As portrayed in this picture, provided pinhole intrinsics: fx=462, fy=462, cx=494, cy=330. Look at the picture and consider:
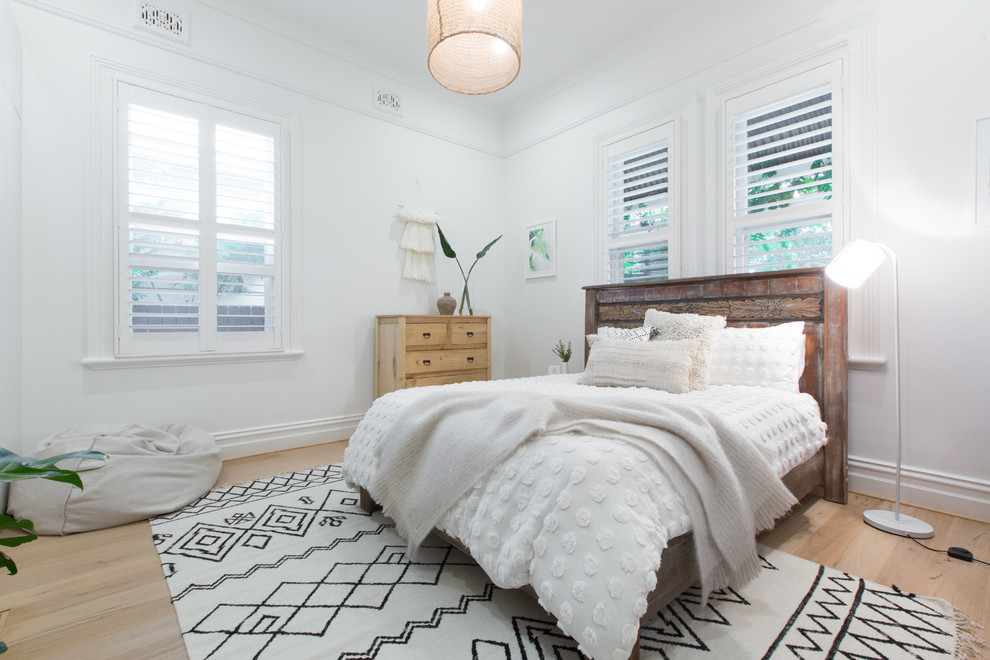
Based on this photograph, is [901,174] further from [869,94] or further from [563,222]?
[563,222]

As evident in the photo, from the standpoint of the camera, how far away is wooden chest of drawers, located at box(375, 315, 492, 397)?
3572 mm

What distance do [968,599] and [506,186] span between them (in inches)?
171

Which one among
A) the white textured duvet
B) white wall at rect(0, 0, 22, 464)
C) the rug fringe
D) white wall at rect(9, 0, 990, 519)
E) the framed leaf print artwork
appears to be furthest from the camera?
the framed leaf print artwork

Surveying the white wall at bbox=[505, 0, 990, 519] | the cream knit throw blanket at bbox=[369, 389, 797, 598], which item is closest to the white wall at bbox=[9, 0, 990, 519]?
the white wall at bbox=[505, 0, 990, 519]

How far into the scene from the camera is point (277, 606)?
59.4 inches

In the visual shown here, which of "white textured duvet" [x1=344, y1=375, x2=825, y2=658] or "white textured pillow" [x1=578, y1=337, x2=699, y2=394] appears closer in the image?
"white textured duvet" [x1=344, y1=375, x2=825, y2=658]

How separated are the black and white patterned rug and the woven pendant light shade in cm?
219

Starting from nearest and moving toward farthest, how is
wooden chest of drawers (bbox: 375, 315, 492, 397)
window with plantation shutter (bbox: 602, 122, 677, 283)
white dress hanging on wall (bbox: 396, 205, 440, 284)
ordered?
1. window with plantation shutter (bbox: 602, 122, 677, 283)
2. wooden chest of drawers (bbox: 375, 315, 492, 397)
3. white dress hanging on wall (bbox: 396, 205, 440, 284)

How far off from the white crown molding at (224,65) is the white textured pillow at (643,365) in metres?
2.76

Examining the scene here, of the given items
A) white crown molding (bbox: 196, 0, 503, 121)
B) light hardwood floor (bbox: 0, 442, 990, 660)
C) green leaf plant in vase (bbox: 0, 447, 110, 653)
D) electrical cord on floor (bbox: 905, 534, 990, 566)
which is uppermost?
white crown molding (bbox: 196, 0, 503, 121)

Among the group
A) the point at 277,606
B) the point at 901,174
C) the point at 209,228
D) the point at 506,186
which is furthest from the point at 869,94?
the point at 209,228

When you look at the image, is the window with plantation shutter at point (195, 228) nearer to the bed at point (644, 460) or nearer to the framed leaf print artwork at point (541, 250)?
the bed at point (644, 460)

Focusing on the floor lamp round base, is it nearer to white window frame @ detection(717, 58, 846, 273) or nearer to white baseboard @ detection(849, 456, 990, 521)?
white baseboard @ detection(849, 456, 990, 521)

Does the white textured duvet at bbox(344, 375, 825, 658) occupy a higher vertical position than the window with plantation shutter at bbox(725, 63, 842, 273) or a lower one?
lower
